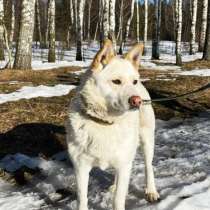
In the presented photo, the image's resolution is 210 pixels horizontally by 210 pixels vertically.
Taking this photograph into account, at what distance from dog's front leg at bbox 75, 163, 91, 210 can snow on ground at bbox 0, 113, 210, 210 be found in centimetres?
33

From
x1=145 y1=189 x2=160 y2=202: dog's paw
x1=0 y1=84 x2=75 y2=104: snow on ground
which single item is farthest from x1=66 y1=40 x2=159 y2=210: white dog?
x1=0 y1=84 x2=75 y2=104: snow on ground

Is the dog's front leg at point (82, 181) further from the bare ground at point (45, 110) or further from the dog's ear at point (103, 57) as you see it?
the bare ground at point (45, 110)

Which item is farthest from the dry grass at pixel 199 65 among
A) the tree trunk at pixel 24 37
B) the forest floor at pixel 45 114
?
the tree trunk at pixel 24 37

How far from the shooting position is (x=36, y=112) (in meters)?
8.66

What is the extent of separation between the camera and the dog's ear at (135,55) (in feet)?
13.8

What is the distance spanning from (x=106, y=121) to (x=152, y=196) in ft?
3.26

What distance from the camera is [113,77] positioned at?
395 cm

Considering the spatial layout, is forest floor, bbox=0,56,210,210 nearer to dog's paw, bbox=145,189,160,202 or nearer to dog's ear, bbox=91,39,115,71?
dog's paw, bbox=145,189,160,202

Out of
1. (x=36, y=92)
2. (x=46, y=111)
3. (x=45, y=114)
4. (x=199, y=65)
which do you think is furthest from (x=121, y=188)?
(x=199, y=65)

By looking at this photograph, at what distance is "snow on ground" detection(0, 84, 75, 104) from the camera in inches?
389

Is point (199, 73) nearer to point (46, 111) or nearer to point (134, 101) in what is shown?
point (46, 111)

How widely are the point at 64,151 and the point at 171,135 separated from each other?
1.71 m

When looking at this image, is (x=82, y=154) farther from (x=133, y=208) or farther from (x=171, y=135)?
(x=171, y=135)

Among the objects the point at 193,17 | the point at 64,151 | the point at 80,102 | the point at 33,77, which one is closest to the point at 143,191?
the point at 80,102
